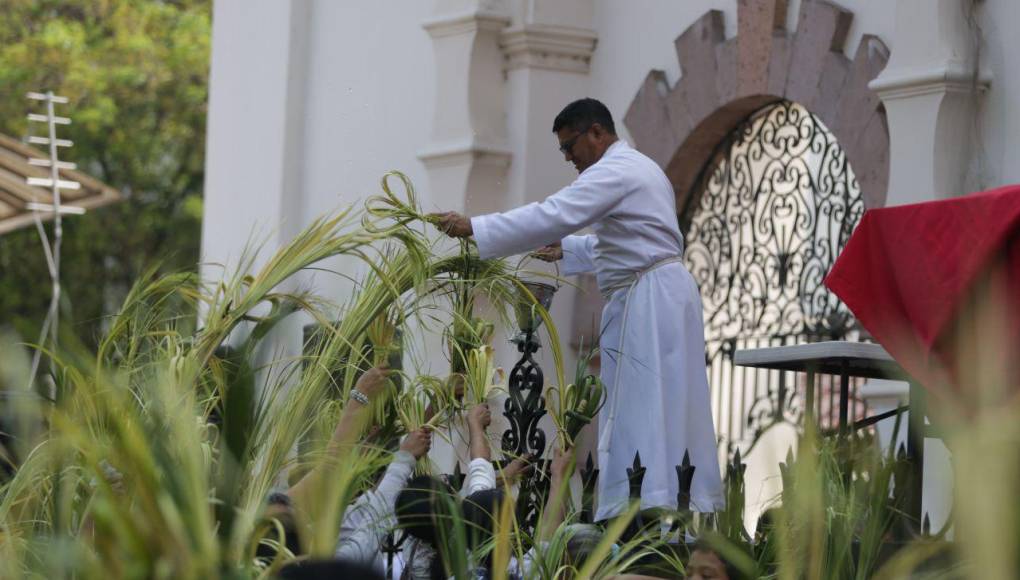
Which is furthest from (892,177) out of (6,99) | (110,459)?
(6,99)

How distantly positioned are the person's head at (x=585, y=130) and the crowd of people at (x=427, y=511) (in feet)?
3.88

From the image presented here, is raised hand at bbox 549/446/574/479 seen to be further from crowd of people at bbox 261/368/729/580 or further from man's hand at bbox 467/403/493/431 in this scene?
man's hand at bbox 467/403/493/431

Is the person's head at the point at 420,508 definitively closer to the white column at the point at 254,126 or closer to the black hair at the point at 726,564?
the black hair at the point at 726,564

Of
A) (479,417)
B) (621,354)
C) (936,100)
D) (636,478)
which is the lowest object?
(636,478)

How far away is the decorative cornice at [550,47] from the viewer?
377 inches

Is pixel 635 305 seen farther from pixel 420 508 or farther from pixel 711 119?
pixel 711 119

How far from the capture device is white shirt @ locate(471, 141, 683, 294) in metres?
5.64

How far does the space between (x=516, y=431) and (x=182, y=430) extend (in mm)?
2249

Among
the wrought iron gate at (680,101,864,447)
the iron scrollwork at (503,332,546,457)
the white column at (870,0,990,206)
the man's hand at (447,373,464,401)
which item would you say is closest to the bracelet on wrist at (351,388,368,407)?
the man's hand at (447,373,464,401)

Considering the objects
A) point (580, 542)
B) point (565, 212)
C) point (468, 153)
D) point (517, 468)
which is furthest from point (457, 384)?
point (468, 153)

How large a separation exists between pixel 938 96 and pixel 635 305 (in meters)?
Answer: 1.81

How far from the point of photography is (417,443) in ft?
15.9

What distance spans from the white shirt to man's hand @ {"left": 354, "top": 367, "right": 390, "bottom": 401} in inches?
28.1

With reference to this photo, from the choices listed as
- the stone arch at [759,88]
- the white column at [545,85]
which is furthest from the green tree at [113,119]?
the stone arch at [759,88]
